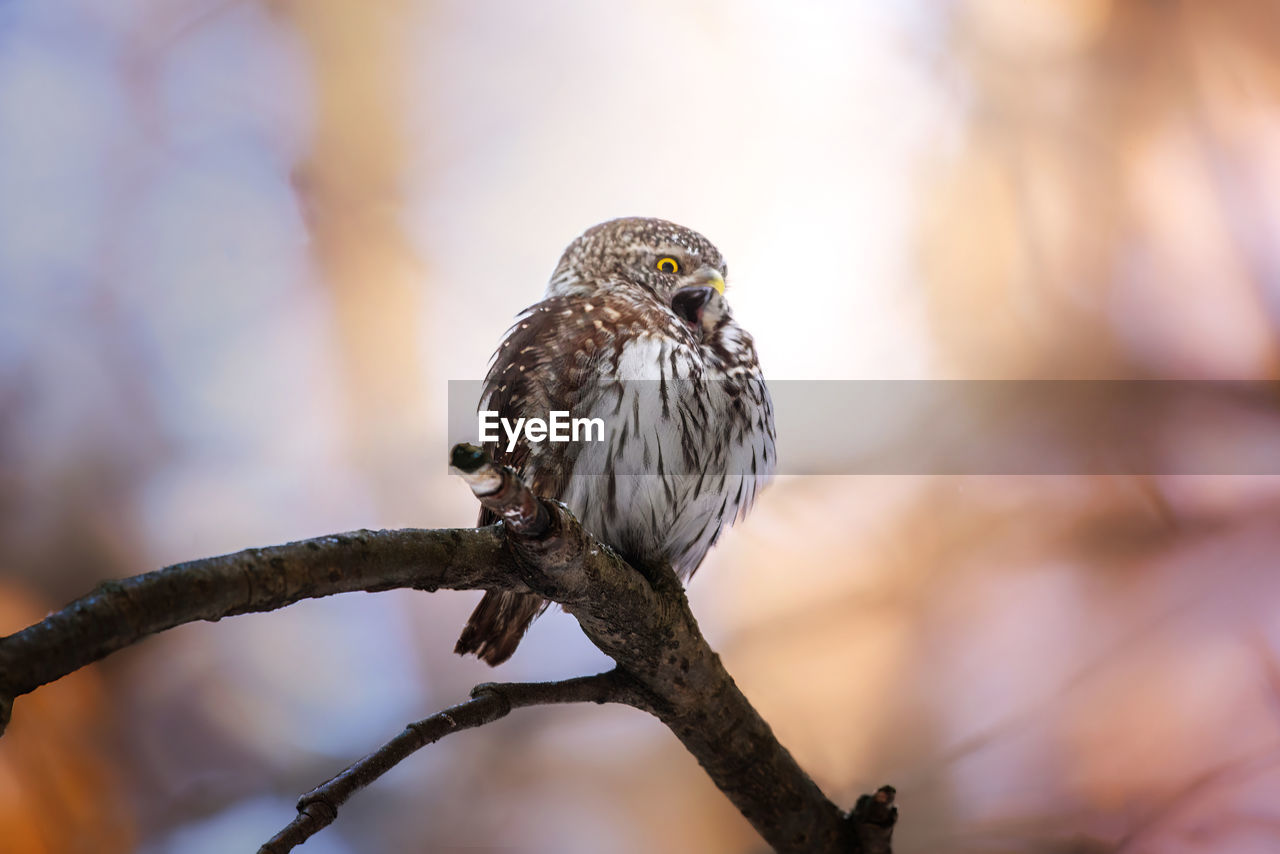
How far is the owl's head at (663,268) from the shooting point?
1.43 meters

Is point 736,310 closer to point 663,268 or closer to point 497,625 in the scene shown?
point 663,268

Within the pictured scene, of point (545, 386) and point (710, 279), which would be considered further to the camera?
point (710, 279)

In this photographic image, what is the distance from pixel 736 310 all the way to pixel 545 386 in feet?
2.31

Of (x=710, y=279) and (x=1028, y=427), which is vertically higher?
(x=710, y=279)

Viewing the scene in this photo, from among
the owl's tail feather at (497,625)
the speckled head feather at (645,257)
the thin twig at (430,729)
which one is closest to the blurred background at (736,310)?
the speckled head feather at (645,257)

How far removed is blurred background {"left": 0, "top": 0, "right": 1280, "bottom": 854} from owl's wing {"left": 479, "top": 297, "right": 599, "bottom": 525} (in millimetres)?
501

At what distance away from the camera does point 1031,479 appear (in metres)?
1.82

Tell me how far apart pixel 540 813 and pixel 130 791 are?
0.76m

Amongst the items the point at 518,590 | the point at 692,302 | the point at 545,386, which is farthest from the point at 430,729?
the point at 692,302

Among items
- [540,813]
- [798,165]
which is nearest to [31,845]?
[540,813]

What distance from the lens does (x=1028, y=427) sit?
183 cm

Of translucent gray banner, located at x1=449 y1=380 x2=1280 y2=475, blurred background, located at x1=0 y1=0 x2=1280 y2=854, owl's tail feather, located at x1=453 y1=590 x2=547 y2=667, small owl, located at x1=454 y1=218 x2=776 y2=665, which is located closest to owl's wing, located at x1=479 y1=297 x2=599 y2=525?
small owl, located at x1=454 y1=218 x2=776 y2=665

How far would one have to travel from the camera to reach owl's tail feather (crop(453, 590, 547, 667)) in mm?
1295

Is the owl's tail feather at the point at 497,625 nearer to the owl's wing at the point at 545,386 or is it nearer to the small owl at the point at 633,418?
the small owl at the point at 633,418
